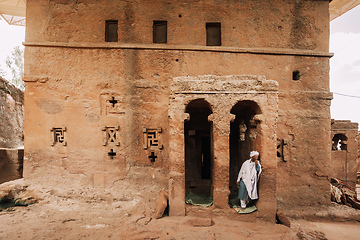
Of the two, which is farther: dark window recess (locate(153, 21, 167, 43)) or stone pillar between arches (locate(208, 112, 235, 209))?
dark window recess (locate(153, 21, 167, 43))

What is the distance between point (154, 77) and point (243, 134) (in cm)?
316

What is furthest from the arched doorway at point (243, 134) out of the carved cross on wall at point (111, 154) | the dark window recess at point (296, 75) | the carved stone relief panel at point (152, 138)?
the carved cross on wall at point (111, 154)

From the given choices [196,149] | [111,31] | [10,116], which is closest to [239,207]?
[196,149]

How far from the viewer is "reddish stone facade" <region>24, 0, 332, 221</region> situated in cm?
581

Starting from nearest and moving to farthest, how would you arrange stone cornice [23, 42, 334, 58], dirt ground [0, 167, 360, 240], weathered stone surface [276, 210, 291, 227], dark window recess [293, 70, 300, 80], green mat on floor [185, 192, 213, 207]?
dirt ground [0, 167, 360, 240], weathered stone surface [276, 210, 291, 227], green mat on floor [185, 192, 213, 207], stone cornice [23, 42, 334, 58], dark window recess [293, 70, 300, 80]

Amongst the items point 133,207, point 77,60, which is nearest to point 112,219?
point 133,207

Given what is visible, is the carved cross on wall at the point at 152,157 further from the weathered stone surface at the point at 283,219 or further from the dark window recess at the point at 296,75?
the dark window recess at the point at 296,75

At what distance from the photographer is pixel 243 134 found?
545 centimetres

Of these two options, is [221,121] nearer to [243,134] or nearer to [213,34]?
[243,134]

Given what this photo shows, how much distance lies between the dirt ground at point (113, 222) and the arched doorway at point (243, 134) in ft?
5.97

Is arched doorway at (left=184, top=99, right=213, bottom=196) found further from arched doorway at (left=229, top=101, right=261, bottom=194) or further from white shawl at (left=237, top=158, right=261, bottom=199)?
white shawl at (left=237, top=158, right=261, bottom=199)

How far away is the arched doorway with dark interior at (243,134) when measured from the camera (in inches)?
182

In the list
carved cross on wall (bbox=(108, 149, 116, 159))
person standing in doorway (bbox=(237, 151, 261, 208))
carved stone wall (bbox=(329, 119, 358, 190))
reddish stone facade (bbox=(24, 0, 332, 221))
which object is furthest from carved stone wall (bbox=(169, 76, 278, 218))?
carved stone wall (bbox=(329, 119, 358, 190))

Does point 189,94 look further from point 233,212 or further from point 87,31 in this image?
point 87,31
